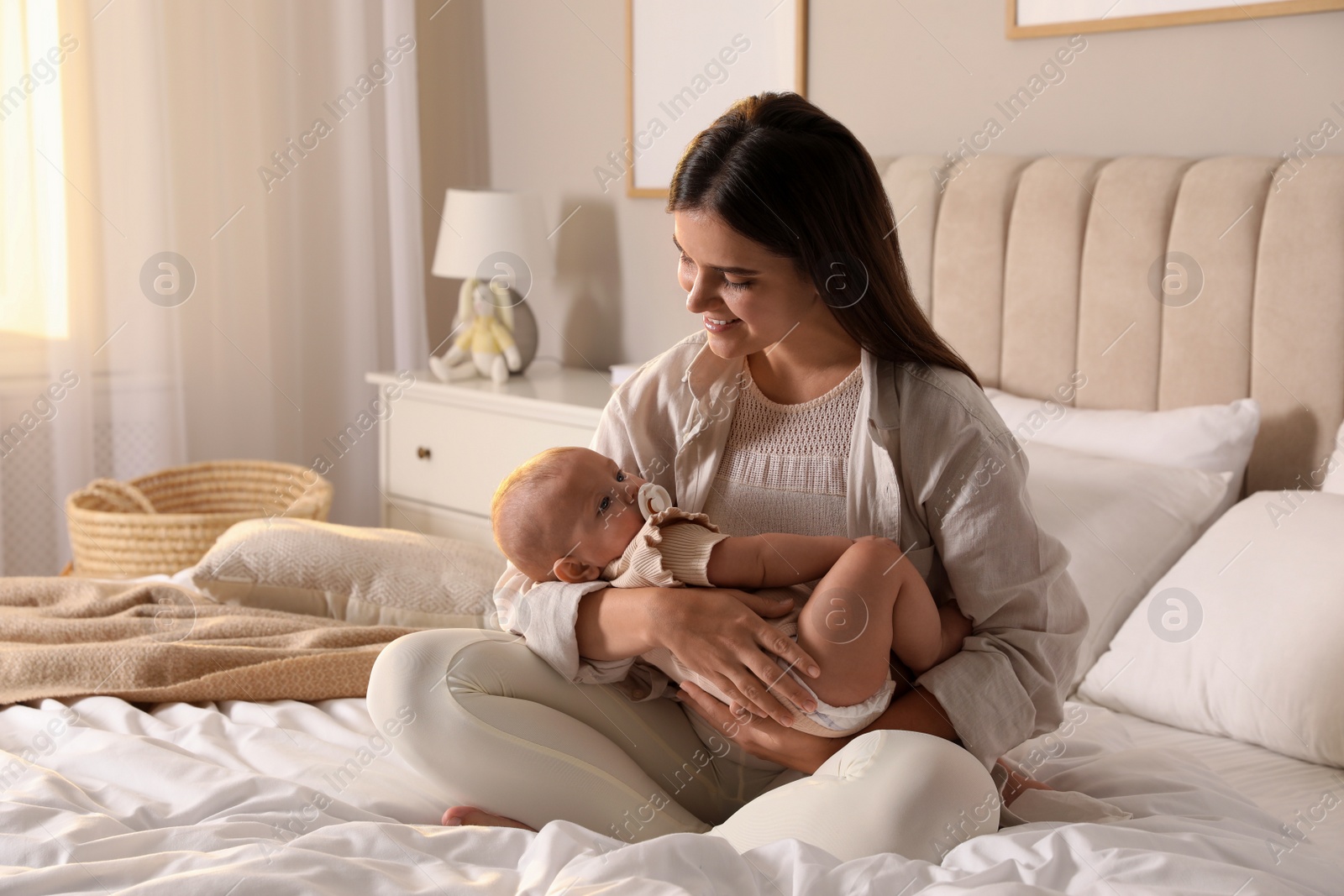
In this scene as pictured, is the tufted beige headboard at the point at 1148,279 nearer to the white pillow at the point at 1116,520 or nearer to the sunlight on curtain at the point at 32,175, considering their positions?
the white pillow at the point at 1116,520

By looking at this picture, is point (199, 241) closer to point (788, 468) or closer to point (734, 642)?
point (788, 468)

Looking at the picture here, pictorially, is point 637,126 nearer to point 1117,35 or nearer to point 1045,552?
point 1117,35

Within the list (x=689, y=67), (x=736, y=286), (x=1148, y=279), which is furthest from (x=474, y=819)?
(x=689, y=67)

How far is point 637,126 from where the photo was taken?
10.00 feet

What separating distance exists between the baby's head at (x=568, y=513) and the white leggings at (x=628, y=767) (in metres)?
0.13

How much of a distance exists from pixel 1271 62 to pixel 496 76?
2.21 meters

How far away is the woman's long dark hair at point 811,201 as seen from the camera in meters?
1.23

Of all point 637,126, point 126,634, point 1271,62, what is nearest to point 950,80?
point 1271,62

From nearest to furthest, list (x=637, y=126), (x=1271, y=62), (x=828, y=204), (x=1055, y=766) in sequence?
1. (x=828, y=204)
2. (x=1055, y=766)
3. (x=1271, y=62)
4. (x=637, y=126)

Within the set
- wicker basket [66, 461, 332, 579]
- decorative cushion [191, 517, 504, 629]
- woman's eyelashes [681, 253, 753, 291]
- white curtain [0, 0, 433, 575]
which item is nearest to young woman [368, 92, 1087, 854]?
woman's eyelashes [681, 253, 753, 291]

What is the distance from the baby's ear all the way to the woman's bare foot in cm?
27

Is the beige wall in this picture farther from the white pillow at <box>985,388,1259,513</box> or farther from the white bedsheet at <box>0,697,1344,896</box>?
the white bedsheet at <box>0,697,1344,896</box>

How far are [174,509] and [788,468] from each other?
2.05 metres

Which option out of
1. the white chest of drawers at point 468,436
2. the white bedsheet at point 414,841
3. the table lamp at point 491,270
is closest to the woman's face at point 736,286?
the white bedsheet at point 414,841
